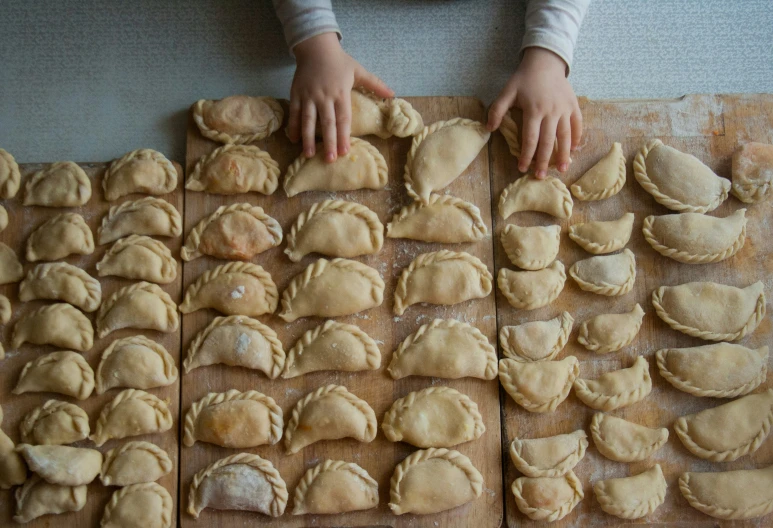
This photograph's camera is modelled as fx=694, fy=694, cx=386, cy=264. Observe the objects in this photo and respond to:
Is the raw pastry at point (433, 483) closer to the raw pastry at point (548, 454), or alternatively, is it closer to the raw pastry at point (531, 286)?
the raw pastry at point (548, 454)

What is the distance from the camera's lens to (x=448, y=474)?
127cm

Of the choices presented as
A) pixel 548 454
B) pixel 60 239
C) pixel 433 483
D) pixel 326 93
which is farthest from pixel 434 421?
pixel 60 239

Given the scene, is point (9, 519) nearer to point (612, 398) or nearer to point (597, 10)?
point (612, 398)

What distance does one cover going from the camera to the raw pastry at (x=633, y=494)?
1.27 metres

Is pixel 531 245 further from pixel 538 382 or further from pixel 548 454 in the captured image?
pixel 548 454

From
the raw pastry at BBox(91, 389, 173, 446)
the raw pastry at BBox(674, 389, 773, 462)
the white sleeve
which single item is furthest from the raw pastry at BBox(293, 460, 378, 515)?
the white sleeve

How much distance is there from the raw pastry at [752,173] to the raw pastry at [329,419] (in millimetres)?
871

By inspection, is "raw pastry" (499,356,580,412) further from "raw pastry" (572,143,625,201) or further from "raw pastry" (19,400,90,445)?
A: "raw pastry" (19,400,90,445)

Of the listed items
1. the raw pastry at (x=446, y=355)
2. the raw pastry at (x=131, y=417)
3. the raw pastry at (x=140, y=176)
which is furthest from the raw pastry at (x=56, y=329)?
the raw pastry at (x=446, y=355)

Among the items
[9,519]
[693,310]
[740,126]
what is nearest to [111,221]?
[9,519]

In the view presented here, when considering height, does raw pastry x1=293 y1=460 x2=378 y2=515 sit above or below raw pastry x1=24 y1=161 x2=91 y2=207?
below

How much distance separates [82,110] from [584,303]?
1136 mm

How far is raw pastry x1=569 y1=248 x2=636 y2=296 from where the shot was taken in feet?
4.43

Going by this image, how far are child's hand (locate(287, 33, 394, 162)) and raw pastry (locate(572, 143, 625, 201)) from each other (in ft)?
1.42
